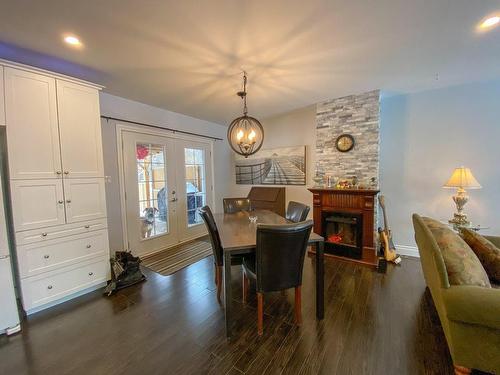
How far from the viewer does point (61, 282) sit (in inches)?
89.7

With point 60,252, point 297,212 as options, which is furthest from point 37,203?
point 297,212

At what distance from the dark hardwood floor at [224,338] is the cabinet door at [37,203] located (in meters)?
0.93

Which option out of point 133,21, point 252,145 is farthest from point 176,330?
point 133,21

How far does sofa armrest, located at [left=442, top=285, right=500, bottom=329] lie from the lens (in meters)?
1.27

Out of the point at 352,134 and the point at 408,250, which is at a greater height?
the point at 352,134

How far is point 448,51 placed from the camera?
86.2 inches

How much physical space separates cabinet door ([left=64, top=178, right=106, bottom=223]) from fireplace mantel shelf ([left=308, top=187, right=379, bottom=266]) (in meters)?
3.12

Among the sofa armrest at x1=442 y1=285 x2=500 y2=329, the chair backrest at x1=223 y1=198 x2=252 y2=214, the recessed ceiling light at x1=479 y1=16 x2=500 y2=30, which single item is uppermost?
the recessed ceiling light at x1=479 y1=16 x2=500 y2=30

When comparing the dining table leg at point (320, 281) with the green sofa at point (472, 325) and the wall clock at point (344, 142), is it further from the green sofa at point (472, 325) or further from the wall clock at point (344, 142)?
the wall clock at point (344, 142)

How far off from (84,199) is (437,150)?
487cm

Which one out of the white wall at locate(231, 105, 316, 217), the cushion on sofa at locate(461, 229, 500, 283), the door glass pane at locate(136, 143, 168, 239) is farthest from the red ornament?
the cushion on sofa at locate(461, 229, 500, 283)

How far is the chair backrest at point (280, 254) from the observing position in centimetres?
172

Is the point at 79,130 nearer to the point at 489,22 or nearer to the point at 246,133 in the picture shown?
→ the point at 246,133

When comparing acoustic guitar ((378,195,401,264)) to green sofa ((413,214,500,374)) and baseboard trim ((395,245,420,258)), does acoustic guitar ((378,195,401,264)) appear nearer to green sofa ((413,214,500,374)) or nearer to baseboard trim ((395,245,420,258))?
baseboard trim ((395,245,420,258))
